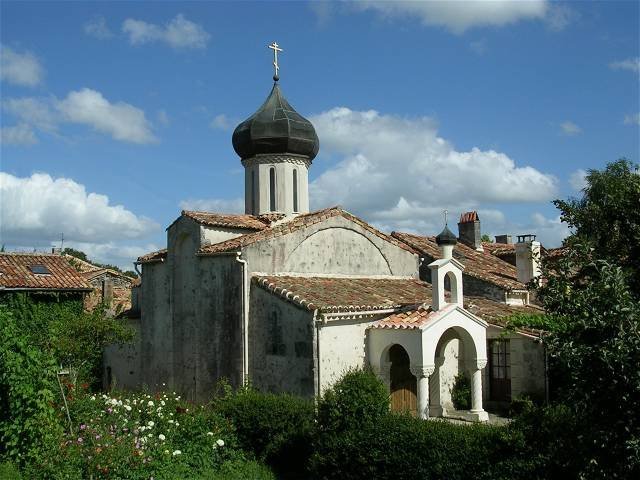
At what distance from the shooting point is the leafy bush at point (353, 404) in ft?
40.5

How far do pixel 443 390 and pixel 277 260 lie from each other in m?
6.93

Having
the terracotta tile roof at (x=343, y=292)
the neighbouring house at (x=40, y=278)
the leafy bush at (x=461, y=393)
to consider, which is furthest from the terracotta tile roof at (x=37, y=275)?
the leafy bush at (x=461, y=393)

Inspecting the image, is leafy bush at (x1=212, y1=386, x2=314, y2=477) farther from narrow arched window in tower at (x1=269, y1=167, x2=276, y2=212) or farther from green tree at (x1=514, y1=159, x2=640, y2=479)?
narrow arched window in tower at (x1=269, y1=167, x2=276, y2=212)

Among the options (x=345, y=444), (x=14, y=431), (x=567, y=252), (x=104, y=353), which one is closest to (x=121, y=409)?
(x=14, y=431)

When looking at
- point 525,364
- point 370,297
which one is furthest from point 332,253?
point 525,364

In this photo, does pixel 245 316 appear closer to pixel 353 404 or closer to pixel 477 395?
pixel 353 404

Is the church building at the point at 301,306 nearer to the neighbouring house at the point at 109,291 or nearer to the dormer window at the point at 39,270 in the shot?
the dormer window at the point at 39,270

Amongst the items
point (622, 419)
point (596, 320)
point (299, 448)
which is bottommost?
point (299, 448)

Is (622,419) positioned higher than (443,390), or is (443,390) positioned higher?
(622,419)

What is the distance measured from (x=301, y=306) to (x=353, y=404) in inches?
181

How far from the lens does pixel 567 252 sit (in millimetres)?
7504

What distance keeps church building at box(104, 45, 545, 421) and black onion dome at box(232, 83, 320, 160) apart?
0.04 meters

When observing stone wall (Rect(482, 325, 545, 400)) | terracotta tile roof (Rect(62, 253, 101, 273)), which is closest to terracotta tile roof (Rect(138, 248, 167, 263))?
stone wall (Rect(482, 325, 545, 400))

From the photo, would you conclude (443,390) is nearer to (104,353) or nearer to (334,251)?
(334,251)
